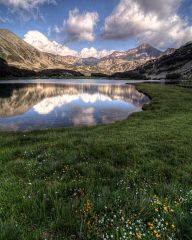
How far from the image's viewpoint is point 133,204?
6.26 meters

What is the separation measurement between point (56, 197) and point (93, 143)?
29.0 ft

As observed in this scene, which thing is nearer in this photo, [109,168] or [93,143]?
[109,168]

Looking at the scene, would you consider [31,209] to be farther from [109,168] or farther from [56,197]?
[109,168]

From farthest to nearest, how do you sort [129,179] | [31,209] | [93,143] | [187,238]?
1. [93,143]
2. [129,179]
3. [31,209]
4. [187,238]

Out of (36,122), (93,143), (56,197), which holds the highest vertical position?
(56,197)

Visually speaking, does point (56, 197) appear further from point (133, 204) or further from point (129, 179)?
point (129, 179)

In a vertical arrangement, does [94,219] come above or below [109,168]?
above

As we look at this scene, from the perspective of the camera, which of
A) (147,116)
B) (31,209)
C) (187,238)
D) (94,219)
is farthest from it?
(147,116)

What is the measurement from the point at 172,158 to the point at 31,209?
9.45 m

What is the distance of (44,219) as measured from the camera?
5.81 m

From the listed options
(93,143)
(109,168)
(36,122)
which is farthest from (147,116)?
(109,168)

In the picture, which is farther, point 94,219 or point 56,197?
point 56,197

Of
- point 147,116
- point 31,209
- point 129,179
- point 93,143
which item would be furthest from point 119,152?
point 147,116

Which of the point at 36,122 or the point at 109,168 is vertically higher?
the point at 109,168
